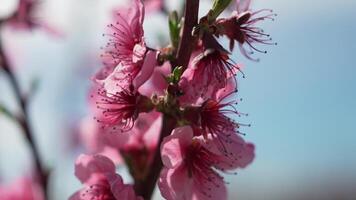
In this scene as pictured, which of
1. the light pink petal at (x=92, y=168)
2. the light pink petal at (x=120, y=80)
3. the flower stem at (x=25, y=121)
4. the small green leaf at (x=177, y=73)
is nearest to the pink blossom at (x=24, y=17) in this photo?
the flower stem at (x=25, y=121)

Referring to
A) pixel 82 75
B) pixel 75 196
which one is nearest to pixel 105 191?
pixel 75 196

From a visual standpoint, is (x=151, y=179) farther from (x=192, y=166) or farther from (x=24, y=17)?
(x=24, y=17)

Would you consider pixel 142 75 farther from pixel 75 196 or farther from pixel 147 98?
pixel 75 196

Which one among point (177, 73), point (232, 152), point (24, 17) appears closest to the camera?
point (177, 73)

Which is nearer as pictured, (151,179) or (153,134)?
(151,179)

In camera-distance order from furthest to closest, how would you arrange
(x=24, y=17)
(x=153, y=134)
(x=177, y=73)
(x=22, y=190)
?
(x=24, y=17), (x=22, y=190), (x=153, y=134), (x=177, y=73)

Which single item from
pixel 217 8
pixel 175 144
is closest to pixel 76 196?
pixel 175 144

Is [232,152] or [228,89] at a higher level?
[228,89]

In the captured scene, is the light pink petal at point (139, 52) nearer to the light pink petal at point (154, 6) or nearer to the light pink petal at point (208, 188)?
the light pink petal at point (208, 188)
